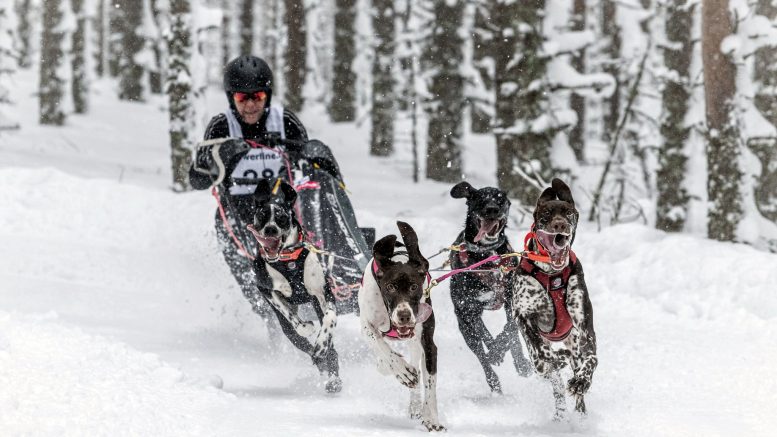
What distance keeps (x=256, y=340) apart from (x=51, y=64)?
1658cm

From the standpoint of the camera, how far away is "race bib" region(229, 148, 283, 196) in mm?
7340

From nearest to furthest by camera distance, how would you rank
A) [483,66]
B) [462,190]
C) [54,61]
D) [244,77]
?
[462,190]
[244,77]
[54,61]
[483,66]

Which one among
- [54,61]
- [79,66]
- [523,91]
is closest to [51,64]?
[54,61]

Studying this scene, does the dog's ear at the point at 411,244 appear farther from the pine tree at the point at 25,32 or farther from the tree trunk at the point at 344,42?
the pine tree at the point at 25,32

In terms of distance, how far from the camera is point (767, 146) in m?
12.6

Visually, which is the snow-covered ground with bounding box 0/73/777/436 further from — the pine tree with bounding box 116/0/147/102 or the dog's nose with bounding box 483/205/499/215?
the pine tree with bounding box 116/0/147/102

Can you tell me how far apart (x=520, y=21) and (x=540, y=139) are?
155cm

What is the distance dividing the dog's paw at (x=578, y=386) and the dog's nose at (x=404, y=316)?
1.00 m

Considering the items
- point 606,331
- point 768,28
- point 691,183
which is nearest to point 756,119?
point 768,28

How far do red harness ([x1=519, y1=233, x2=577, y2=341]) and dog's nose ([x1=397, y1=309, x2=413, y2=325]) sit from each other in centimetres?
93

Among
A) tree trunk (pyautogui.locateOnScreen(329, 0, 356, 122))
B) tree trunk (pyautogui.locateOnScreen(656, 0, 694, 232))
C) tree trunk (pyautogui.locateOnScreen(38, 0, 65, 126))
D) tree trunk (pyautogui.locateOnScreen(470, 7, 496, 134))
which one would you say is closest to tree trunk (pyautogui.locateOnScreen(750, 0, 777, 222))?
tree trunk (pyautogui.locateOnScreen(656, 0, 694, 232))

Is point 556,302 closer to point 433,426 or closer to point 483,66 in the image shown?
point 433,426

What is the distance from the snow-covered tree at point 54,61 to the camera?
22016mm

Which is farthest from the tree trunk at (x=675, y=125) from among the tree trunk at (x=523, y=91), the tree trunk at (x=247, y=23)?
the tree trunk at (x=247, y=23)
